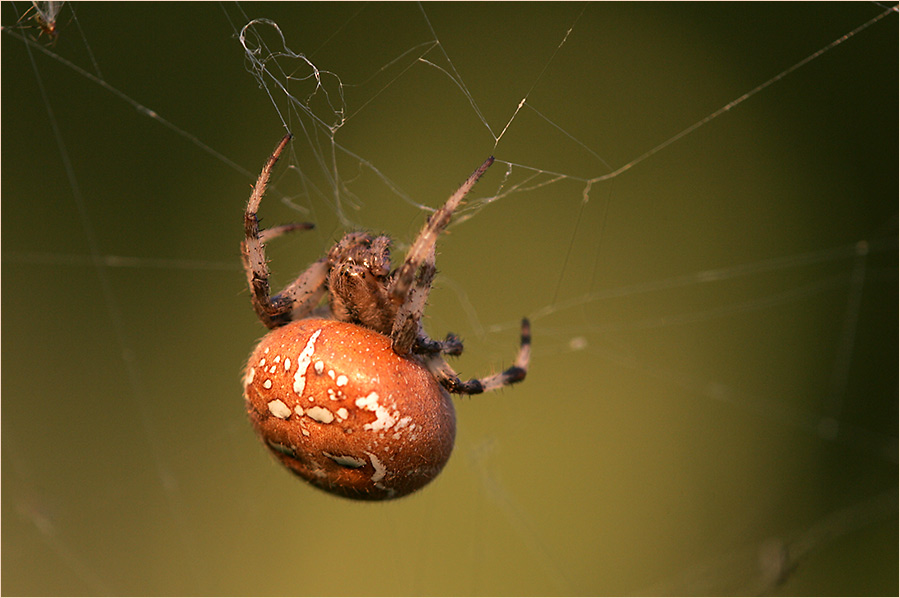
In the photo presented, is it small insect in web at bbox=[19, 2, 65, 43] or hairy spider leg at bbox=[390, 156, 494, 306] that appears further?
small insect in web at bbox=[19, 2, 65, 43]

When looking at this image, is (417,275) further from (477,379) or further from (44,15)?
(44,15)

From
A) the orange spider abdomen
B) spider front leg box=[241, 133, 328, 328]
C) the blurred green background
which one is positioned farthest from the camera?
the blurred green background

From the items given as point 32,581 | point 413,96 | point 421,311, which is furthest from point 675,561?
point 32,581

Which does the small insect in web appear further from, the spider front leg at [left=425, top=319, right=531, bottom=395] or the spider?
the spider front leg at [left=425, top=319, right=531, bottom=395]

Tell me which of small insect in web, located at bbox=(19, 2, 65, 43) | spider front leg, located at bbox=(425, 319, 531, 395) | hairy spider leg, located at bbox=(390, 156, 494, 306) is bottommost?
spider front leg, located at bbox=(425, 319, 531, 395)

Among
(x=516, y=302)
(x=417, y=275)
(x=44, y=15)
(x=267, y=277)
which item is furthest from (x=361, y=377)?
(x=516, y=302)

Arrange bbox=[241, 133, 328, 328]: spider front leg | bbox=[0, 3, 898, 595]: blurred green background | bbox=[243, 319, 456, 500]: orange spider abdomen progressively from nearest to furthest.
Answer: bbox=[243, 319, 456, 500]: orange spider abdomen < bbox=[241, 133, 328, 328]: spider front leg < bbox=[0, 3, 898, 595]: blurred green background

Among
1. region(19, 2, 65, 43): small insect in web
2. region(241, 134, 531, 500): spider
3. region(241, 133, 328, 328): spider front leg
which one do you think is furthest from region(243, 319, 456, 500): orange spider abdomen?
region(19, 2, 65, 43): small insect in web
